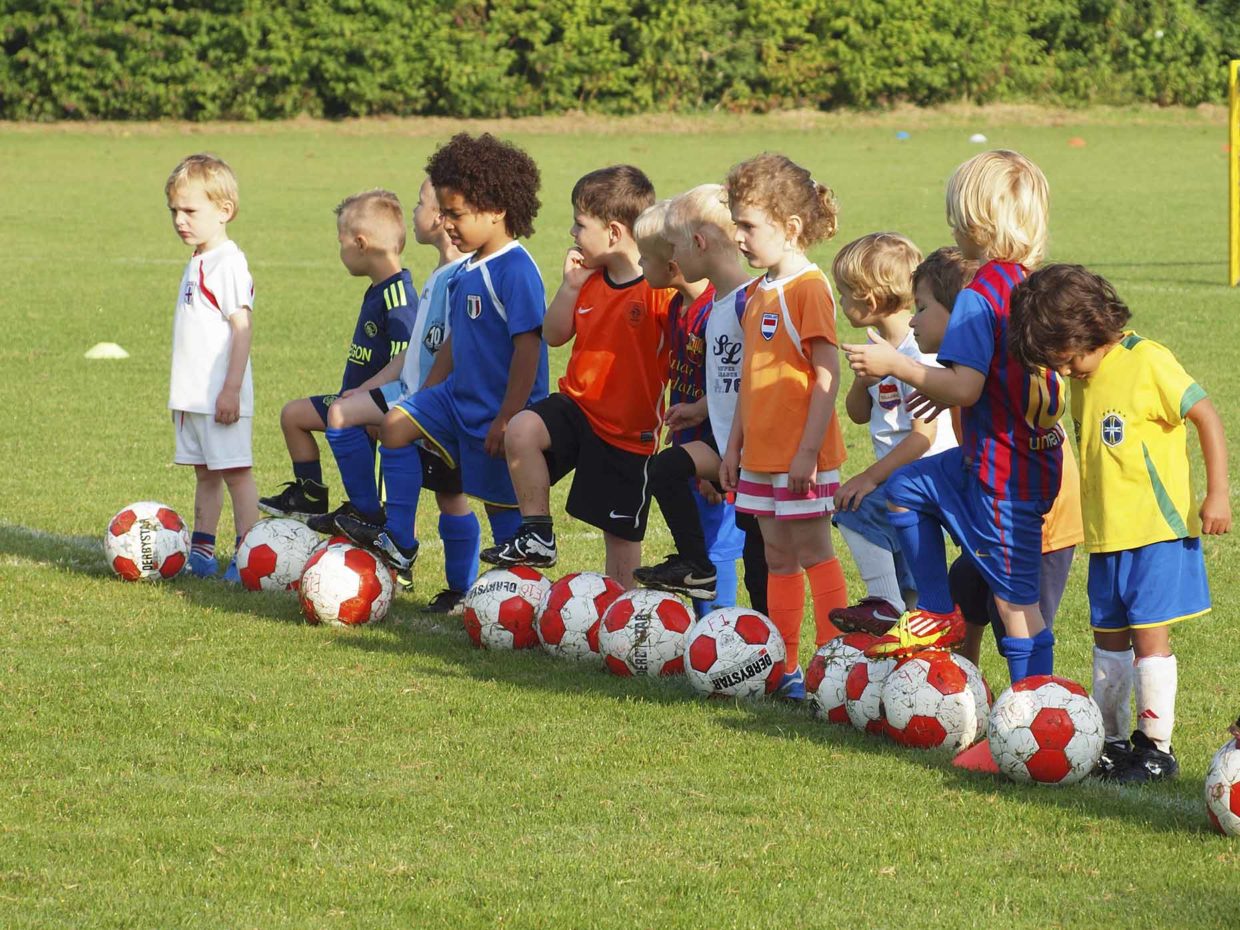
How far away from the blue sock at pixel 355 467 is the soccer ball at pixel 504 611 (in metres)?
0.86

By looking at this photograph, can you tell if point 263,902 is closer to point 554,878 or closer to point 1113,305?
point 554,878

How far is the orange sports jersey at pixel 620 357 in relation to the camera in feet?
20.8

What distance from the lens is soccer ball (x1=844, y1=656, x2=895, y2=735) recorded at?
5.13m

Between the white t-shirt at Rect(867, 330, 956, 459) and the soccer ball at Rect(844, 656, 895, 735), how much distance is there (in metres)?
0.88

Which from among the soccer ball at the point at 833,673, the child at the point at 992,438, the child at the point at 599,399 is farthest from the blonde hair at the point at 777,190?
the soccer ball at the point at 833,673

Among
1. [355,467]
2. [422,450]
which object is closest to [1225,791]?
[422,450]

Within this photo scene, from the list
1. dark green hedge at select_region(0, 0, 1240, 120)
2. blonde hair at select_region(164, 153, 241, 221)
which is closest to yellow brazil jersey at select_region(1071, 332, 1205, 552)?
blonde hair at select_region(164, 153, 241, 221)

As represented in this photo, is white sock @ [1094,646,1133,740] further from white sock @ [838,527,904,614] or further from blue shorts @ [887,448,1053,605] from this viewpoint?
white sock @ [838,527,904,614]

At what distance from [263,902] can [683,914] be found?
918 mm

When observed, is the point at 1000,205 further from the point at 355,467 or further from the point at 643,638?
the point at 355,467

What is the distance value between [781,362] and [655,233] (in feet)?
2.43

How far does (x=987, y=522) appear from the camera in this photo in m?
5.04

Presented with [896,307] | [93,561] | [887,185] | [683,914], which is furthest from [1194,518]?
[887,185]

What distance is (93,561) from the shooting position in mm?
7422
